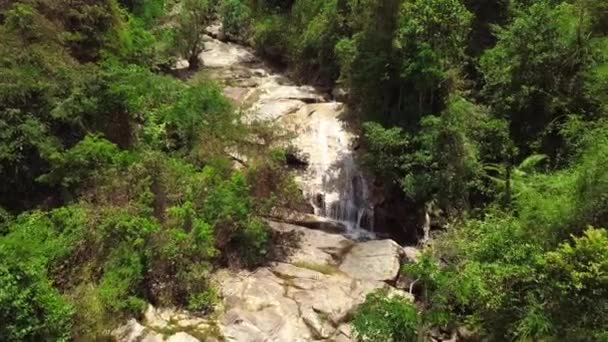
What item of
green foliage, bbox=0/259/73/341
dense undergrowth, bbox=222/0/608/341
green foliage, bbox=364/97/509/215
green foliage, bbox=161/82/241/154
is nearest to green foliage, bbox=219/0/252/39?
dense undergrowth, bbox=222/0/608/341

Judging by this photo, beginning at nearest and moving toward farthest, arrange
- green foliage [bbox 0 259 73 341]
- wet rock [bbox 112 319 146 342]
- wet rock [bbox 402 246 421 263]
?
green foliage [bbox 0 259 73 341] → wet rock [bbox 112 319 146 342] → wet rock [bbox 402 246 421 263]

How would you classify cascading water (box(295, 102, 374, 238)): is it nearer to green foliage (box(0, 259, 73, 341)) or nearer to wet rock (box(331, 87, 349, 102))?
wet rock (box(331, 87, 349, 102))

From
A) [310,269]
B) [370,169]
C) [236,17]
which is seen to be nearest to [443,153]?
[370,169]

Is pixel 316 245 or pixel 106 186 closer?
pixel 106 186

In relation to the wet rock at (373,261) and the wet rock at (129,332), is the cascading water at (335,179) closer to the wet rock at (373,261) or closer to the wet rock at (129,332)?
the wet rock at (373,261)

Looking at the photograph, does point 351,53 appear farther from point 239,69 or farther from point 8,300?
point 8,300

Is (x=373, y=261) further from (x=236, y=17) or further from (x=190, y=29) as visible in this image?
(x=236, y=17)
